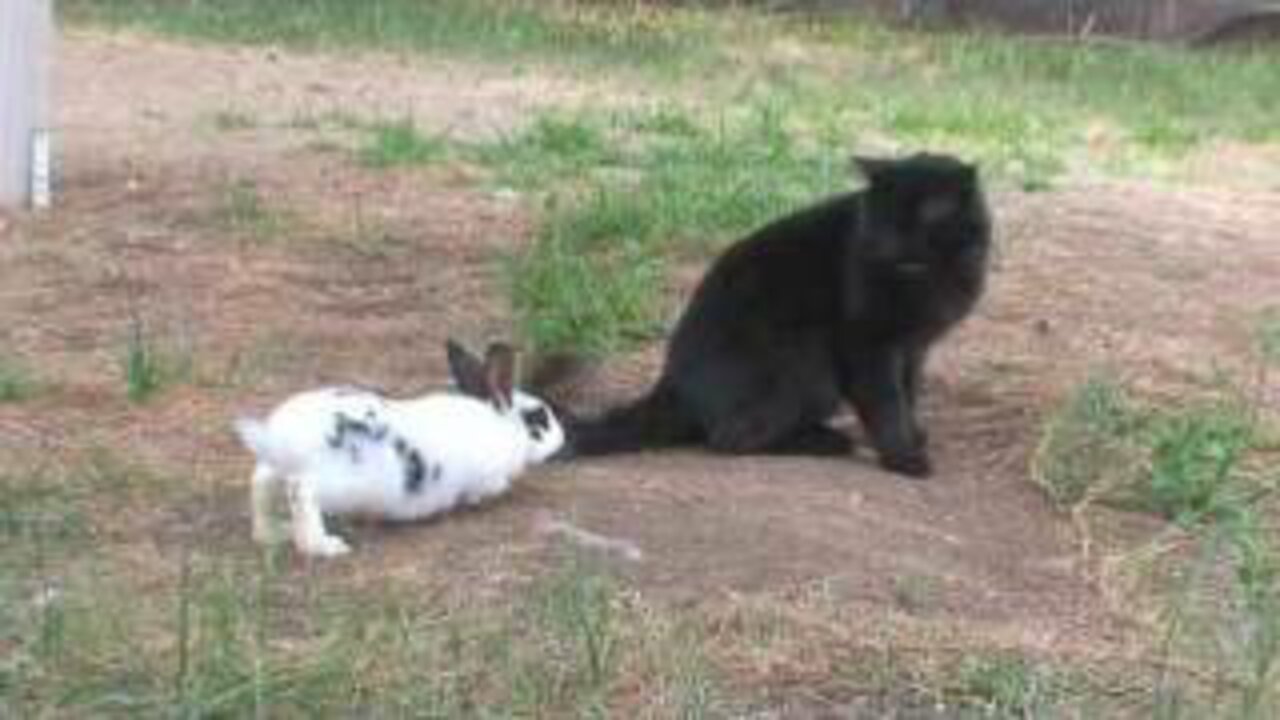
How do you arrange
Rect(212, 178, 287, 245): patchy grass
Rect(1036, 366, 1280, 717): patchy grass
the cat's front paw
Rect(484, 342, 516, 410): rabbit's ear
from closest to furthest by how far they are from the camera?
Rect(1036, 366, 1280, 717): patchy grass < Rect(484, 342, 516, 410): rabbit's ear < the cat's front paw < Rect(212, 178, 287, 245): patchy grass

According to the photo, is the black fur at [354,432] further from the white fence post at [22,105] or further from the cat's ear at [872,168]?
the white fence post at [22,105]

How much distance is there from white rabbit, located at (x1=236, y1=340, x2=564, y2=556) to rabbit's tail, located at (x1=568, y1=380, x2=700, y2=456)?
0.57m

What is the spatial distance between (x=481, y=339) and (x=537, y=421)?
1.40 metres

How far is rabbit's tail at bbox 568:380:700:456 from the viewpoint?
575cm

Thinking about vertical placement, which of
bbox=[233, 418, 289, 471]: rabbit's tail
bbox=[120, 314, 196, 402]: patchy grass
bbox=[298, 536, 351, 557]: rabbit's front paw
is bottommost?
bbox=[120, 314, 196, 402]: patchy grass

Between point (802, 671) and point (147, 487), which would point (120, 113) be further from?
point (802, 671)

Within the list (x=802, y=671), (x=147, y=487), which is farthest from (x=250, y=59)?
(x=802, y=671)

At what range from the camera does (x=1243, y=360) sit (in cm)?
682

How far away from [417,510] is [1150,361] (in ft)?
7.92

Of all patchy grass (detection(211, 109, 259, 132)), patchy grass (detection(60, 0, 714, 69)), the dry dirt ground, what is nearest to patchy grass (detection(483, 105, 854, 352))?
the dry dirt ground

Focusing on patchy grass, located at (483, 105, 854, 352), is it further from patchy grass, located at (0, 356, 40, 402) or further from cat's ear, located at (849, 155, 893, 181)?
patchy grass, located at (0, 356, 40, 402)

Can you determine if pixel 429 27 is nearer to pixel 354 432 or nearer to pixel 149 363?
pixel 149 363

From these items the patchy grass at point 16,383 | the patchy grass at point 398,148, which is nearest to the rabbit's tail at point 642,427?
the patchy grass at point 16,383

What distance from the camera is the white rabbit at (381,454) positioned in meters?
4.73
